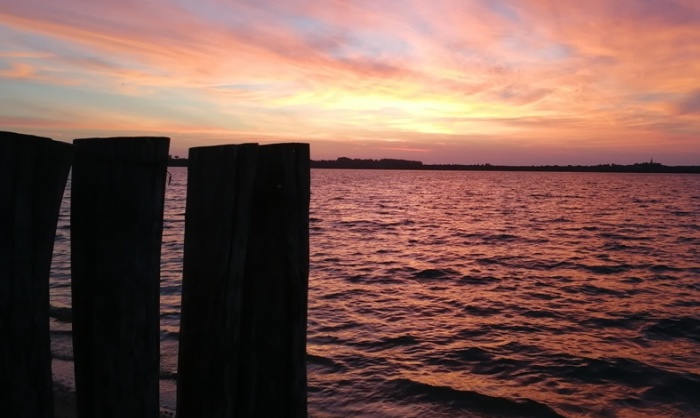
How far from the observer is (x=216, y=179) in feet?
6.75

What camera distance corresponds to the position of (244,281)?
2131 mm

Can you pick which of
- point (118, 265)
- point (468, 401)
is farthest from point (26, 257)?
point (468, 401)

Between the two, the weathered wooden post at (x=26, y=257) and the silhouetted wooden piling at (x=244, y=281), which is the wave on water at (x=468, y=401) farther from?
the weathered wooden post at (x=26, y=257)

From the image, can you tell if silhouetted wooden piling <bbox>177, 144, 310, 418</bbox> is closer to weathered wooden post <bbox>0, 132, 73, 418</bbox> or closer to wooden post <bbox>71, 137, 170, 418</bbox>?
wooden post <bbox>71, 137, 170, 418</bbox>

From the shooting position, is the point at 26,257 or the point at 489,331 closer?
the point at 26,257

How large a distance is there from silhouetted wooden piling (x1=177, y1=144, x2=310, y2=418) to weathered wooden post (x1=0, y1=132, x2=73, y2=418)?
21.3 inches

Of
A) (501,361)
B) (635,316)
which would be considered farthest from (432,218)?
(501,361)

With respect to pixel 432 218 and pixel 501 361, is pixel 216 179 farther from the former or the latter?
pixel 432 218

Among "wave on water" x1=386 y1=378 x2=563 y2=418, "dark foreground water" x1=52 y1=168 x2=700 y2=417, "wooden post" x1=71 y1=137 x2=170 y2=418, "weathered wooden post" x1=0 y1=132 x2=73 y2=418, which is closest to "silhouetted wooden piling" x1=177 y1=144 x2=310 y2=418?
"wooden post" x1=71 y1=137 x2=170 y2=418

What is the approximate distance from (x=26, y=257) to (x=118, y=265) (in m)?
0.35

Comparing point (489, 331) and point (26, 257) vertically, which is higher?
point (26, 257)

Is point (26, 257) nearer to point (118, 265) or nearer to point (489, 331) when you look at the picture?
point (118, 265)

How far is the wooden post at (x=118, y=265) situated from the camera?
2.08 meters

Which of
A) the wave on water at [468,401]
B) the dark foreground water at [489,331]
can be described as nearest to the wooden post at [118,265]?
the dark foreground water at [489,331]
